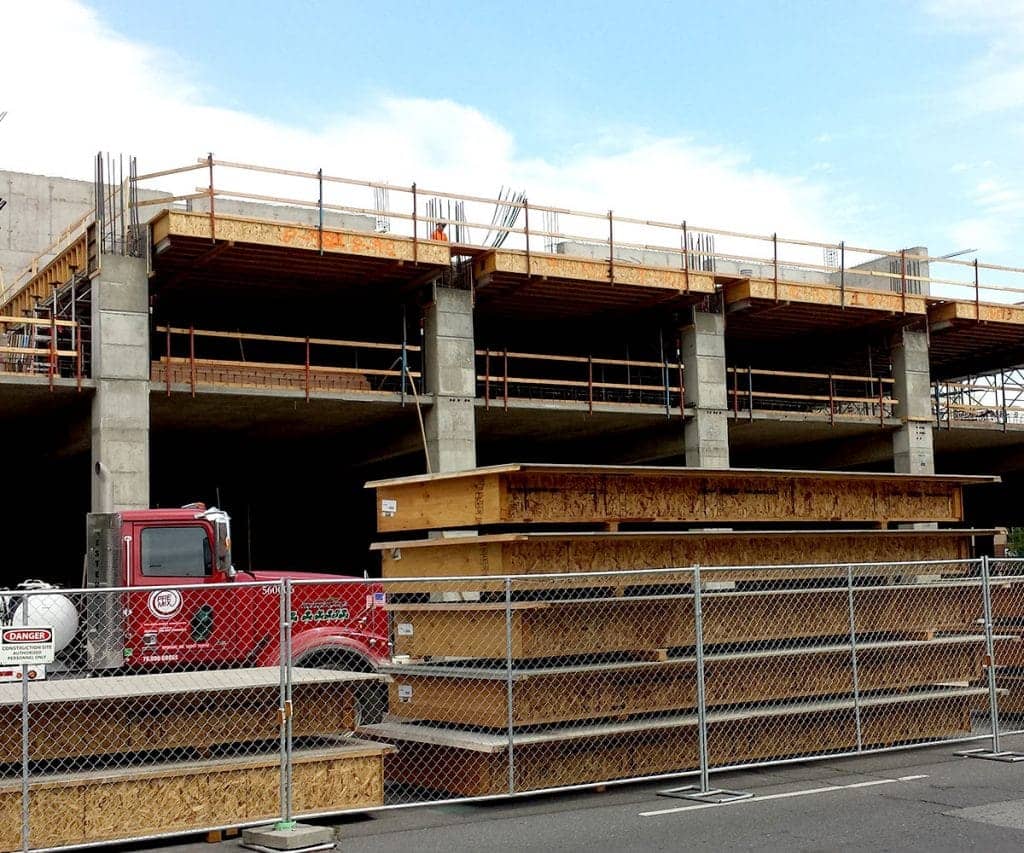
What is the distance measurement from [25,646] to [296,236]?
1584 centimetres

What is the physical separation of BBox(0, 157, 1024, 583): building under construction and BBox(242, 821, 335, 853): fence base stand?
41.6ft

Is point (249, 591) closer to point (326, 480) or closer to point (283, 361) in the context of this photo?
point (283, 361)

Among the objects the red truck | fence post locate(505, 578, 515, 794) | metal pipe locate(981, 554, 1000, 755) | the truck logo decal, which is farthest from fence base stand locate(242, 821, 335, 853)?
metal pipe locate(981, 554, 1000, 755)

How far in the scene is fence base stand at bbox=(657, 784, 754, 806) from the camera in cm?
1048

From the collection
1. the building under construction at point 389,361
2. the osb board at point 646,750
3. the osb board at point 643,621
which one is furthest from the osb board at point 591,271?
the osb board at point 646,750

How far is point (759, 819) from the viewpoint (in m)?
9.71

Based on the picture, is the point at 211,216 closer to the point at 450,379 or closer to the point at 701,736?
the point at 450,379

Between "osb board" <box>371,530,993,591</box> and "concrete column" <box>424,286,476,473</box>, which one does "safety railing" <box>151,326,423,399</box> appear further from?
"osb board" <box>371,530,993,591</box>

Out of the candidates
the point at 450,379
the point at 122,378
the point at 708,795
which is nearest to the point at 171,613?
the point at 708,795

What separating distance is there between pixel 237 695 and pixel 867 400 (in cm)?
2447

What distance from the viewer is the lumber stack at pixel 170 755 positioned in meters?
9.00

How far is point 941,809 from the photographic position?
993cm

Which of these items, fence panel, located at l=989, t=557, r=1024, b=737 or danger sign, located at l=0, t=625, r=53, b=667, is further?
fence panel, located at l=989, t=557, r=1024, b=737

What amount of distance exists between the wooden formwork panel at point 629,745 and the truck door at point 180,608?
9.21 feet
